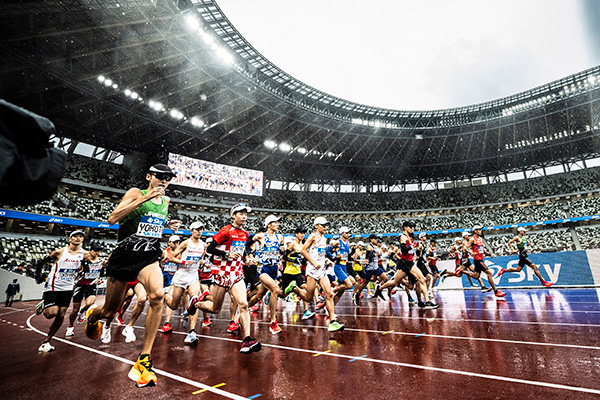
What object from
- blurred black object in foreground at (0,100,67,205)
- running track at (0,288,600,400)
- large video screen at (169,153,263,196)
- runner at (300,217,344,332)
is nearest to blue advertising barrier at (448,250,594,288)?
running track at (0,288,600,400)

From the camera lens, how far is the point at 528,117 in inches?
1326

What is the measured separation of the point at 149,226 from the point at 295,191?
4381cm

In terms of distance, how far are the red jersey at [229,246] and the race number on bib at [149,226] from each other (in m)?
1.44

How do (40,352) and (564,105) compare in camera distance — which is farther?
(564,105)

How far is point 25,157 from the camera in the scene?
142cm

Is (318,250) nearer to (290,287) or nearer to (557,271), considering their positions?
(290,287)

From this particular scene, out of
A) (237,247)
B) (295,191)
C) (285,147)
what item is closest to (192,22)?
(285,147)

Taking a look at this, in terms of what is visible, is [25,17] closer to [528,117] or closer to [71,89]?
[71,89]

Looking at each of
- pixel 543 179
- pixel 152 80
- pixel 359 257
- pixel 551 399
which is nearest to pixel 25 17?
pixel 152 80

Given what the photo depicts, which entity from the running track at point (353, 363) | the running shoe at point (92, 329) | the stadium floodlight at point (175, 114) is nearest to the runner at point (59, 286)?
the running track at point (353, 363)

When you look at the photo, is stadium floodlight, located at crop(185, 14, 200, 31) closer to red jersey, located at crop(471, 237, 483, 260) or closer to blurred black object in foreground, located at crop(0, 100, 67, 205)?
red jersey, located at crop(471, 237, 483, 260)

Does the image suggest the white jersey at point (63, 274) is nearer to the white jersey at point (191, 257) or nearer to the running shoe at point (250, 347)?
the white jersey at point (191, 257)

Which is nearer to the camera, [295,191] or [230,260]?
[230,260]

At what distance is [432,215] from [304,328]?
4363 centimetres
